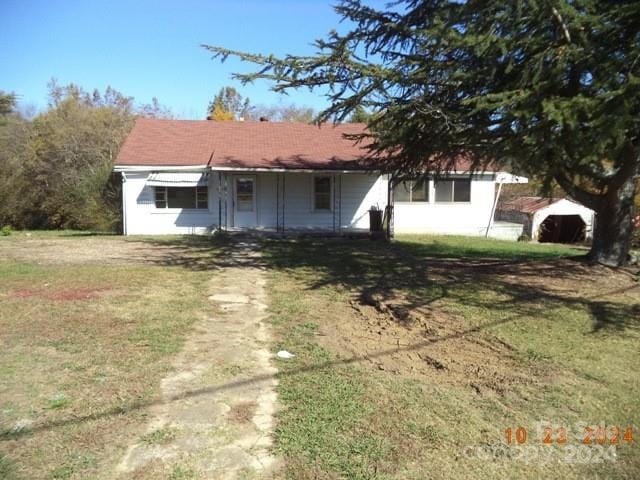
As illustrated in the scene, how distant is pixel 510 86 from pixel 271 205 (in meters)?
12.4

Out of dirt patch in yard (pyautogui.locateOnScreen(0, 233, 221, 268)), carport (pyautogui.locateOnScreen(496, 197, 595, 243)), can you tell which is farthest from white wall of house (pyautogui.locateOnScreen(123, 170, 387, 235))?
carport (pyautogui.locateOnScreen(496, 197, 595, 243))

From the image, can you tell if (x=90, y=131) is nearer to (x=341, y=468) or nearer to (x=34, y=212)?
(x=34, y=212)

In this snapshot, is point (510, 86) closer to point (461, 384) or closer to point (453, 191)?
Answer: point (461, 384)

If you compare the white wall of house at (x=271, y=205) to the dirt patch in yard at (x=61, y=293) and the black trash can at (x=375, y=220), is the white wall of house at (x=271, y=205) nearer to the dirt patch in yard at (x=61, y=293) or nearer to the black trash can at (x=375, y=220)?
the black trash can at (x=375, y=220)

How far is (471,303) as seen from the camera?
7422 mm

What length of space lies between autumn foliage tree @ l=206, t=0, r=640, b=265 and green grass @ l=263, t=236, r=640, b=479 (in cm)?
209

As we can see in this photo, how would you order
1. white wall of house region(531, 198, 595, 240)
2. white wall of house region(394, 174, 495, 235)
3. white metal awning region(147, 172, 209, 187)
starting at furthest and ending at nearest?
1. white wall of house region(531, 198, 595, 240)
2. white wall of house region(394, 174, 495, 235)
3. white metal awning region(147, 172, 209, 187)

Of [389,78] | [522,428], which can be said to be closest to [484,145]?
[389,78]

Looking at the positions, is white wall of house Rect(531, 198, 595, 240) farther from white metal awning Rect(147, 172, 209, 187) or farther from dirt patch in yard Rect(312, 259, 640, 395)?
white metal awning Rect(147, 172, 209, 187)

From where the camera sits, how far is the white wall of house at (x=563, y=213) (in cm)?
Answer: 2238

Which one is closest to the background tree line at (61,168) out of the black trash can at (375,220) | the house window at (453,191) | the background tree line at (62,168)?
the background tree line at (62,168)

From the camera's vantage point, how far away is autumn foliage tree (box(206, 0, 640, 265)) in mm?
6594

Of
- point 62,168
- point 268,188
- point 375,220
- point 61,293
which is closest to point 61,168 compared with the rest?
point 62,168

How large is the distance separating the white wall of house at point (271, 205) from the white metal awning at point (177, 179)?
352mm
